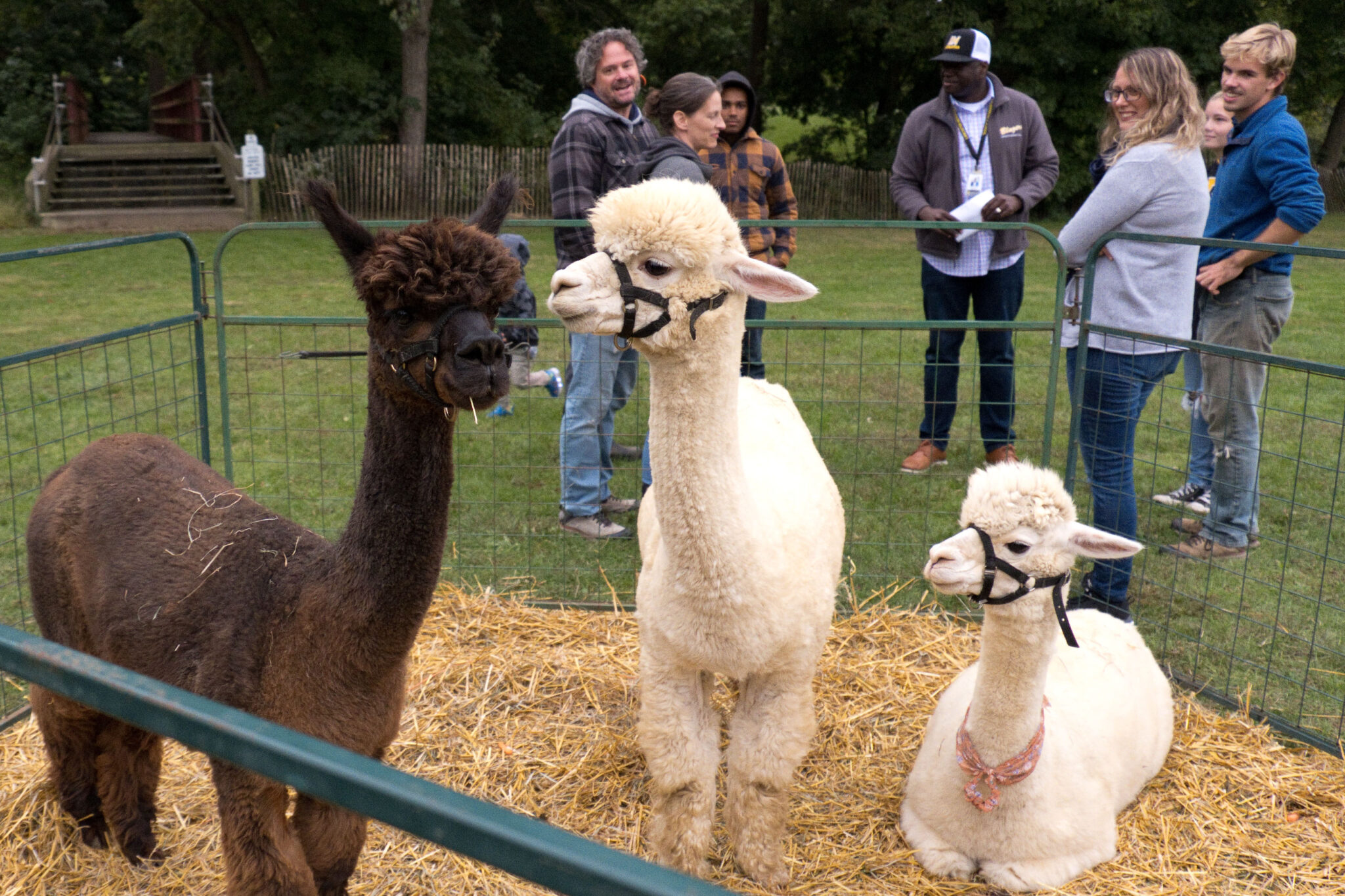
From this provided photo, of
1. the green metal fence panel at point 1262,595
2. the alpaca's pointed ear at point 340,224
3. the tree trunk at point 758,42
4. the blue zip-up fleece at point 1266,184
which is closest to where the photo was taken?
the alpaca's pointed ear at point 340,224

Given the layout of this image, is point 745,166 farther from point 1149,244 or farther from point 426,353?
point 426,353

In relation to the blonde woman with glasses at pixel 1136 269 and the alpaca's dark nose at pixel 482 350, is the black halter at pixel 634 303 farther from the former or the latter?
the blonde woman with glasses at pixel 1136 269

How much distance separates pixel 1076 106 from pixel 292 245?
573 inches

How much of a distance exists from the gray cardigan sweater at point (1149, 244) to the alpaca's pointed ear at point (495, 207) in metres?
2.70

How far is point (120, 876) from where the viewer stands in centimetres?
293

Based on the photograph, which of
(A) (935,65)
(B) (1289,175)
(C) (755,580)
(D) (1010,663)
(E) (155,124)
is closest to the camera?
(C) (755,580)

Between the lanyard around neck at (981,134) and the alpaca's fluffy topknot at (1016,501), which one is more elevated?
the lanyard around neck at (981,134)

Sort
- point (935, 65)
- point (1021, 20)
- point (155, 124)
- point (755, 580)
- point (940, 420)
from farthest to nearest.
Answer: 1. point (155, 124)
2. point (935, 65)
3. point (1021, 20)
4. point (940, 420)
5. point (755, 580)

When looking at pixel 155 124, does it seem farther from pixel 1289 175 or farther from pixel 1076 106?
pixel 1289 175

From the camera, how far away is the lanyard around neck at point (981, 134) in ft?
18.5

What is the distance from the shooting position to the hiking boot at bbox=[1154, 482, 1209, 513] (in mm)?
5469

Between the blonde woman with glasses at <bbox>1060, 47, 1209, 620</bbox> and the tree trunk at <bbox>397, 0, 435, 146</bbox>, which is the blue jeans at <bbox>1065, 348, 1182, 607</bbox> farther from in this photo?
the tree trunk at <bbox>397, 0, 435, 146</bbox>

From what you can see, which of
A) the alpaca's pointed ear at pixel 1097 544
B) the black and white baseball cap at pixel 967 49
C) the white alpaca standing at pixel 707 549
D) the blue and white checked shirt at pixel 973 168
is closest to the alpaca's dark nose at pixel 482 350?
the white alpaca standing at pixel 707 549

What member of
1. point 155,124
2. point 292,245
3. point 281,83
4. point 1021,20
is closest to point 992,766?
point 292,245
